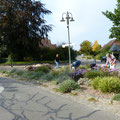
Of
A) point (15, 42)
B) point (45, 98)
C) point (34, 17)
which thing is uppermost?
point (34, 17)

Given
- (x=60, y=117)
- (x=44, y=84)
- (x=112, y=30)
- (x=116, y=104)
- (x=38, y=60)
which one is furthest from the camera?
(x=38, y=60)

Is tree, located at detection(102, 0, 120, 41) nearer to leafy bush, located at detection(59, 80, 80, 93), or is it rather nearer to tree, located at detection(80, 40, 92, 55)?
leafy bush, located at detection(59, 80, 80, 93)

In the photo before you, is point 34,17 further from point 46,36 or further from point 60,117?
point 60,117

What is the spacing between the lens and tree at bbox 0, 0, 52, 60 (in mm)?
16672

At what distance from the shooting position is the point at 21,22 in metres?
17.2

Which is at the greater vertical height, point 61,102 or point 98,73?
point 98,73

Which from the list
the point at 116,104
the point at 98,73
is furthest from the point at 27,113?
the point at 98,73

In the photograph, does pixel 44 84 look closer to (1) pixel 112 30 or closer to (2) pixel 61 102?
(2) pixel 61 102

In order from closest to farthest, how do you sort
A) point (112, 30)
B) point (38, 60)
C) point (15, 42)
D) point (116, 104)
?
point (116, 104) < point (15, 42) < point (112, 30) < point (38, 60)

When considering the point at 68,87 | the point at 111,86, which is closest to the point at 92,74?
the point at 68,87

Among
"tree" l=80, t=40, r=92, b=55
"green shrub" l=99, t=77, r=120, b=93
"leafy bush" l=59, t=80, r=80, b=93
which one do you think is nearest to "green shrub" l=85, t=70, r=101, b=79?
"leafy bush" l=59, t=80, r=80, b=93

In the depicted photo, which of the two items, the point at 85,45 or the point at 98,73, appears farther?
the point at 85,45

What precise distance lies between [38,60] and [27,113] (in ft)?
77.8

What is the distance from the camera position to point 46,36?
22.8 metres
